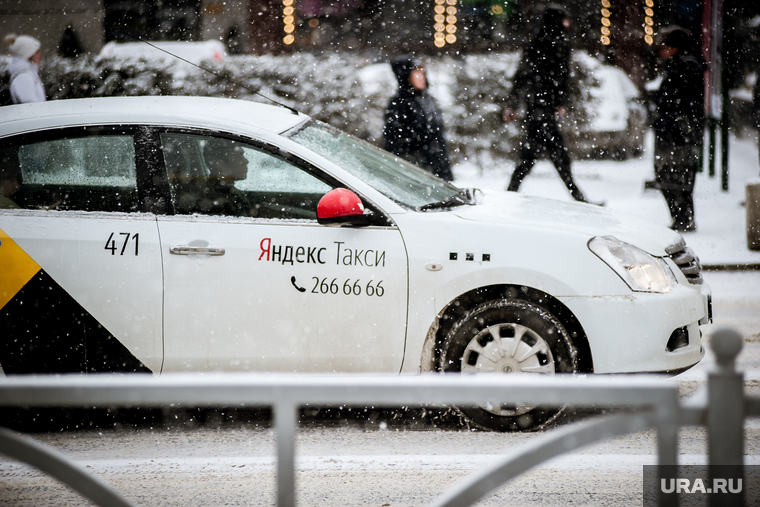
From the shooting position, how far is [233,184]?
4.16 metres

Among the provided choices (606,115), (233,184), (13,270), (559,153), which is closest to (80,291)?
(13,270)

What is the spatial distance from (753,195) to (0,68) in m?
10.6

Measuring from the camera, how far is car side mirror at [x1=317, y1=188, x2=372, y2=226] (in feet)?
12.7

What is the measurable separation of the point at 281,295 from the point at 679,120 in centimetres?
662

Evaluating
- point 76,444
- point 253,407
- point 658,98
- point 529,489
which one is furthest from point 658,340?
point 658,98

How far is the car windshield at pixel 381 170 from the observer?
4.25 meters

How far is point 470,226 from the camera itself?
4.00m

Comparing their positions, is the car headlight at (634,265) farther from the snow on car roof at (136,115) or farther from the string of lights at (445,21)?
the string of lights at (445,21)

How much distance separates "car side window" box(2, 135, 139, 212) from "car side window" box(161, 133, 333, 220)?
221mm

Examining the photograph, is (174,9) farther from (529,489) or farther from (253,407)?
(529,489)

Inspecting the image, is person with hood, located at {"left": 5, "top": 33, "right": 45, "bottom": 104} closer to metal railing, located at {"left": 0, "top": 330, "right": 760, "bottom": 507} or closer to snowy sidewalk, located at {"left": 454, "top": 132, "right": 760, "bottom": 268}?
snowy sidewalk, located at {"left": 454, "top": 132, "right": 760, "bottom": 268}

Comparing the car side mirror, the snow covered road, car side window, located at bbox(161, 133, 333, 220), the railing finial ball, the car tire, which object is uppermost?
car side window, located at bbox(161, 133, 333, 220)

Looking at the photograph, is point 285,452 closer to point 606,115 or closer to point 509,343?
point 509,343

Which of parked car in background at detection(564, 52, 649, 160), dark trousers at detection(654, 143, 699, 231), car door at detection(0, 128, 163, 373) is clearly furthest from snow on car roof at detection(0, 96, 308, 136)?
parked car in background at detection(564, 52, 649, 160)
